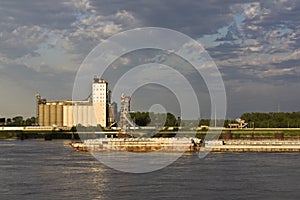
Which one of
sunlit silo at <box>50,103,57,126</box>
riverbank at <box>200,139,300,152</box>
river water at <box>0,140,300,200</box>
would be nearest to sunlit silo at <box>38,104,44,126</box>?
sunlit silo at <box>50,103,57,126</box>

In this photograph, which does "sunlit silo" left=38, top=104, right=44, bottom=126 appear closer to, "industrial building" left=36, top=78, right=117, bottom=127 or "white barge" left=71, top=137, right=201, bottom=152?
"industrial building" left=36, top=78, right=117, bottom=127

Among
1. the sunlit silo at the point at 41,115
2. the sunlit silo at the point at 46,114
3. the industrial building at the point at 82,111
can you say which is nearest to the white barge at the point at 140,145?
the industrial building at the point at 82,111

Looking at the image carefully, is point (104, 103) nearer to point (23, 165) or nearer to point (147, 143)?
point (147, 143)

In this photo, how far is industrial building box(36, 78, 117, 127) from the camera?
10659 centimetres

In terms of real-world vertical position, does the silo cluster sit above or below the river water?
above

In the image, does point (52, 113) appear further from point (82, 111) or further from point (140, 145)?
point (140, 145)

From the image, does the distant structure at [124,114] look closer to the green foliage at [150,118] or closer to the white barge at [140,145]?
the green foliage at [150,118]

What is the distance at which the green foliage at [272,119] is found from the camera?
3647 inches

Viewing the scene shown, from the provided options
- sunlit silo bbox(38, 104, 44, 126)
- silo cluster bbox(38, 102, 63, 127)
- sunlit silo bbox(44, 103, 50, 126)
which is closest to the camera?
silo cluster bbox(38, 102, 63, 127)

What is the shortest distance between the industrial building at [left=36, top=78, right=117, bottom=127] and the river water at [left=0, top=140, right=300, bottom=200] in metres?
72.4

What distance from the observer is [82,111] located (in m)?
111

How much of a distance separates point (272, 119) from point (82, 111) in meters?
34.8

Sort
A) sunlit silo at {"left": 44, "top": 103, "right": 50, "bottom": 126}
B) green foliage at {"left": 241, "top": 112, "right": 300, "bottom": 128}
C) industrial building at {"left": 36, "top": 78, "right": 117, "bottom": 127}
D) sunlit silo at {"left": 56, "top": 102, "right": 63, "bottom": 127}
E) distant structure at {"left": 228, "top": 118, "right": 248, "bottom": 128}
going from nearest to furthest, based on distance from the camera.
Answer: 1. green foliage at {"left": 241, "top": 112, "right": 300, "bottom": 128}
2. distant structure at {"left": 228, "top": 118, "right": 248, "bottom": 128}
3. industrial building at {"left": 36, "top": 78, "right": 117, "bottom": 127}
4. sunlit silo at {"left": 56, "top": 102, "right": 63, "bottom": 127}
5. sunlit silo at {"left": 44, "top": 103, "right": 50, "bottom": 126}

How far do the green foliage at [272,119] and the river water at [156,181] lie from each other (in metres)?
60.4
